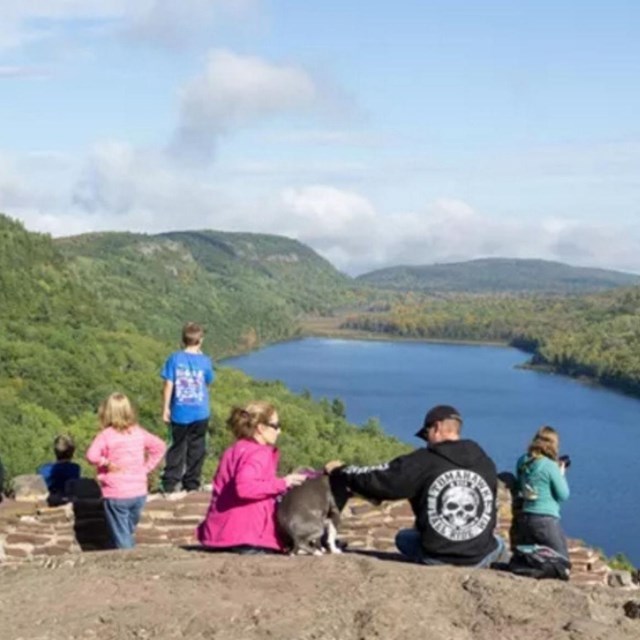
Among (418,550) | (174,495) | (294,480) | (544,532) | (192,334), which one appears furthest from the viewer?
(174,495)

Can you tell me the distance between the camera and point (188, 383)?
9.80 meters

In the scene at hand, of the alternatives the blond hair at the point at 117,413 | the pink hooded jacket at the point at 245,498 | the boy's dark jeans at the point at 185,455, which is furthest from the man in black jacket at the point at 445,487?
the boy's dark jeans at the point at 185,455

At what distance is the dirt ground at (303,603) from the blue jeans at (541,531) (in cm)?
100

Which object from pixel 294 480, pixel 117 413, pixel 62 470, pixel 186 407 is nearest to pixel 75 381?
pixel 62 470

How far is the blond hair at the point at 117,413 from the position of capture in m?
8.02

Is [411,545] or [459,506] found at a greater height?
[459,506]

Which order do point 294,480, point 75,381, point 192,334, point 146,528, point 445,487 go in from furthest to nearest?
point 75,381 < point 192,334 < point 146,528 < point 294,480 < point 445,487

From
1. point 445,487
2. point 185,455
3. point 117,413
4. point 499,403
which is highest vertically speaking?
point 117,413

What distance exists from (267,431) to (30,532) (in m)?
3.42

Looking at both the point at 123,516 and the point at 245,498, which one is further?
the point at 123,516

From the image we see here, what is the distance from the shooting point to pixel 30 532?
A: 30.8ft

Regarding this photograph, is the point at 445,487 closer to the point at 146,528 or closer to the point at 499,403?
the point at 146,528

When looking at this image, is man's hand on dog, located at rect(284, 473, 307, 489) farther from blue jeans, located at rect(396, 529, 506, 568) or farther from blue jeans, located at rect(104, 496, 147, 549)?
blue jeans, located at rect(104, 496, 147, 549)

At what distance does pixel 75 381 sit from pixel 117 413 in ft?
177
